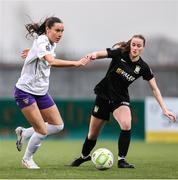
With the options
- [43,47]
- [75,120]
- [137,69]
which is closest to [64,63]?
[43,47]

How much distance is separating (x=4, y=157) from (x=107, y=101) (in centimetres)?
342

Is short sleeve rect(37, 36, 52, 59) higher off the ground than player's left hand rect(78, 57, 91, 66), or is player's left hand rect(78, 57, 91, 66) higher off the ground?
short sleeve rect(37, 36, 52, 59)

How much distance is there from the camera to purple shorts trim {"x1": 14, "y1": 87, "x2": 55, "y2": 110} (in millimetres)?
10531

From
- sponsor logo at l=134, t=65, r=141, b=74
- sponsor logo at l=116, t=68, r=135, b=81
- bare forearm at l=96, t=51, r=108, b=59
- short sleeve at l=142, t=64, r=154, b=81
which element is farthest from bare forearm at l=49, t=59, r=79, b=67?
short sleeve at l=142, t=64, r=154, b=81

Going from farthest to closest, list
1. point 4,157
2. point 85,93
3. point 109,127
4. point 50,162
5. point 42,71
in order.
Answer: point 85,93, point 109,127, point 4,157, point 50,162, point 42,71

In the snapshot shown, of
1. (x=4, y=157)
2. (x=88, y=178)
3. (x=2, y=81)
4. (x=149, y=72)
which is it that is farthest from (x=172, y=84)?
(x=88, y=178)

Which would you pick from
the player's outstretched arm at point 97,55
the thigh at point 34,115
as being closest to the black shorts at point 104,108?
the player's outstretched arm at point 97,55

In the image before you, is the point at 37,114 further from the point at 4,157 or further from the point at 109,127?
the point at 109,127

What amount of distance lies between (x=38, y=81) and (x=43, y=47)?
0.55 m

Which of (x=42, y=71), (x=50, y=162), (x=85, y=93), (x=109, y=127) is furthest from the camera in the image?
(x=85, y=93)

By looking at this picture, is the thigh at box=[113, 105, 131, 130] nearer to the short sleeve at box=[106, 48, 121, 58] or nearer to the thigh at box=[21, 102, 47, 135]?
the short sleeve at box=[106, 48, 121, 58]

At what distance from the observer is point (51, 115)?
35.7 feet

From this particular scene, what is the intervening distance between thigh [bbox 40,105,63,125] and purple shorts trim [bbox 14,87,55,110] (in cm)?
6

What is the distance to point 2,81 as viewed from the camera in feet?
94.1
